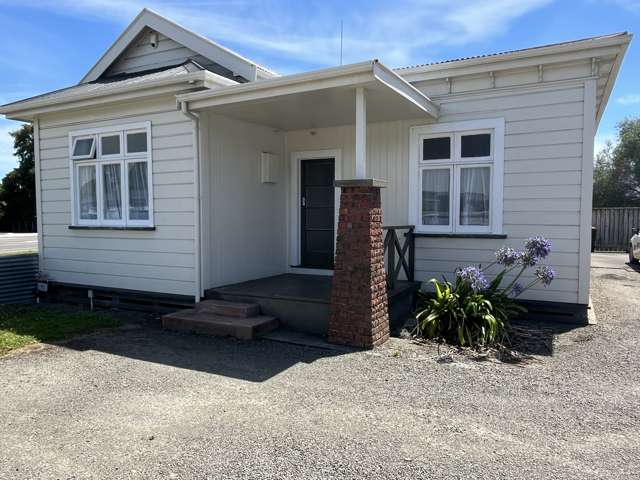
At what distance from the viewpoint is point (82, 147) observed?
312 inches

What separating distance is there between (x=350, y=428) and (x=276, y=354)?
188cm

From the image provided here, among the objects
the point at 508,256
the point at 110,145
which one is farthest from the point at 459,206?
the point at 110,145

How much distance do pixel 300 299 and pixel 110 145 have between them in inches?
163

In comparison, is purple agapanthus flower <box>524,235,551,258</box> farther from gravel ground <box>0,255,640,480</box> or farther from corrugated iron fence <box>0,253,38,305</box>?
corrugated iron fence <box>0,253,38,305</box>

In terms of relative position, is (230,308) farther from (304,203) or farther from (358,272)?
(304,203)

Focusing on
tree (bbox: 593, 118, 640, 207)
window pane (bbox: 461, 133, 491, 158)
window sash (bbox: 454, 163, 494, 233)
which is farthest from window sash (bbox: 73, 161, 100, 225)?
tree (bbox: 593, 118, 640, 207)

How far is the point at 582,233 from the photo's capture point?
6223 mm

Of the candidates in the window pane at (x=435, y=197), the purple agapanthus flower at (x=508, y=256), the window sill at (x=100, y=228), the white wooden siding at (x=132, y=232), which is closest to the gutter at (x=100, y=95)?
the white wooden siding at (x=132, y=232)

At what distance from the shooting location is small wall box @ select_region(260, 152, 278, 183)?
7771 mm

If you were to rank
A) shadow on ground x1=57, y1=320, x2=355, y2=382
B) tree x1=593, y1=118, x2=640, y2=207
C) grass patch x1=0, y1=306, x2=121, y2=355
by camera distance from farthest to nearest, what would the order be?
tree x1=593, y1=118, x2=640, y2=207 → grass patch x1=0, y1=306, x2=121, y2=355 → shadow on ground x1=57, y1=320, x2=355, y2=382

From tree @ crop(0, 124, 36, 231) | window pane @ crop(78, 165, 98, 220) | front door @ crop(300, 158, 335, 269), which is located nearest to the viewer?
window pane @ crop(78, 165, 98, 220)

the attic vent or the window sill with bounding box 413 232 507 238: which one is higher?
the attic vent

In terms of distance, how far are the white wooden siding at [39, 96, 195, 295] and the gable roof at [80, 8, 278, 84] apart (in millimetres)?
1426

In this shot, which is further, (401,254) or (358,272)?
(401,254)
